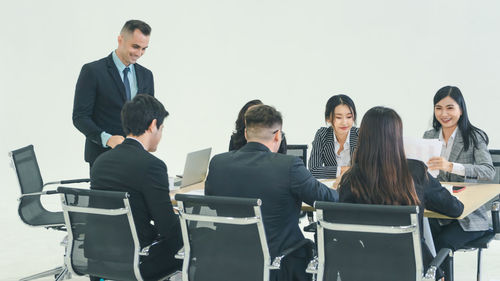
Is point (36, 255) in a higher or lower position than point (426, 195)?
lower

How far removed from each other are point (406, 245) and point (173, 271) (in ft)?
4.27

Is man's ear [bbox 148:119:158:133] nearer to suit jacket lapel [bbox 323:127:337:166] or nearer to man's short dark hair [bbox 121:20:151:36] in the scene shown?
man's short dark hair [bbox 121:20:151:36]

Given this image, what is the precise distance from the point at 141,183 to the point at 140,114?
39 centimetres

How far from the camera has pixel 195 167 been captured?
3971 mm

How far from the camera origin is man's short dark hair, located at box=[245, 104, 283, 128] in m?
2.95

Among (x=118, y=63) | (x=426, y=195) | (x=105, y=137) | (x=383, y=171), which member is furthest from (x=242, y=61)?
(x=383, y=171)

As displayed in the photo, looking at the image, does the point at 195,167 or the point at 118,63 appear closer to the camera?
the point at 195,167

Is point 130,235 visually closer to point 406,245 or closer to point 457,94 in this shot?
point 406,245

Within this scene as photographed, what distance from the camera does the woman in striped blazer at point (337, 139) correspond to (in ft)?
14.6

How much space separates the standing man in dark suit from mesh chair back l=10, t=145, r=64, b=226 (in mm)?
470

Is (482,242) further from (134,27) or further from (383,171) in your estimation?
(134,27)

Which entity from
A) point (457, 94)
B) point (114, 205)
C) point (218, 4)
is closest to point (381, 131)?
point (114, 205)

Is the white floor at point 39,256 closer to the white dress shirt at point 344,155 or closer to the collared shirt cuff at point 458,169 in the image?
the collared shirt cuff at point 458,169

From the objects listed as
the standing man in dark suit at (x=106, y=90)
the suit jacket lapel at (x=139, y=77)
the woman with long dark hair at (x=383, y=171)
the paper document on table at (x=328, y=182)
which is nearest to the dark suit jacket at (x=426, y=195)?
the woman with long dark hair at (x=383, y=171)
